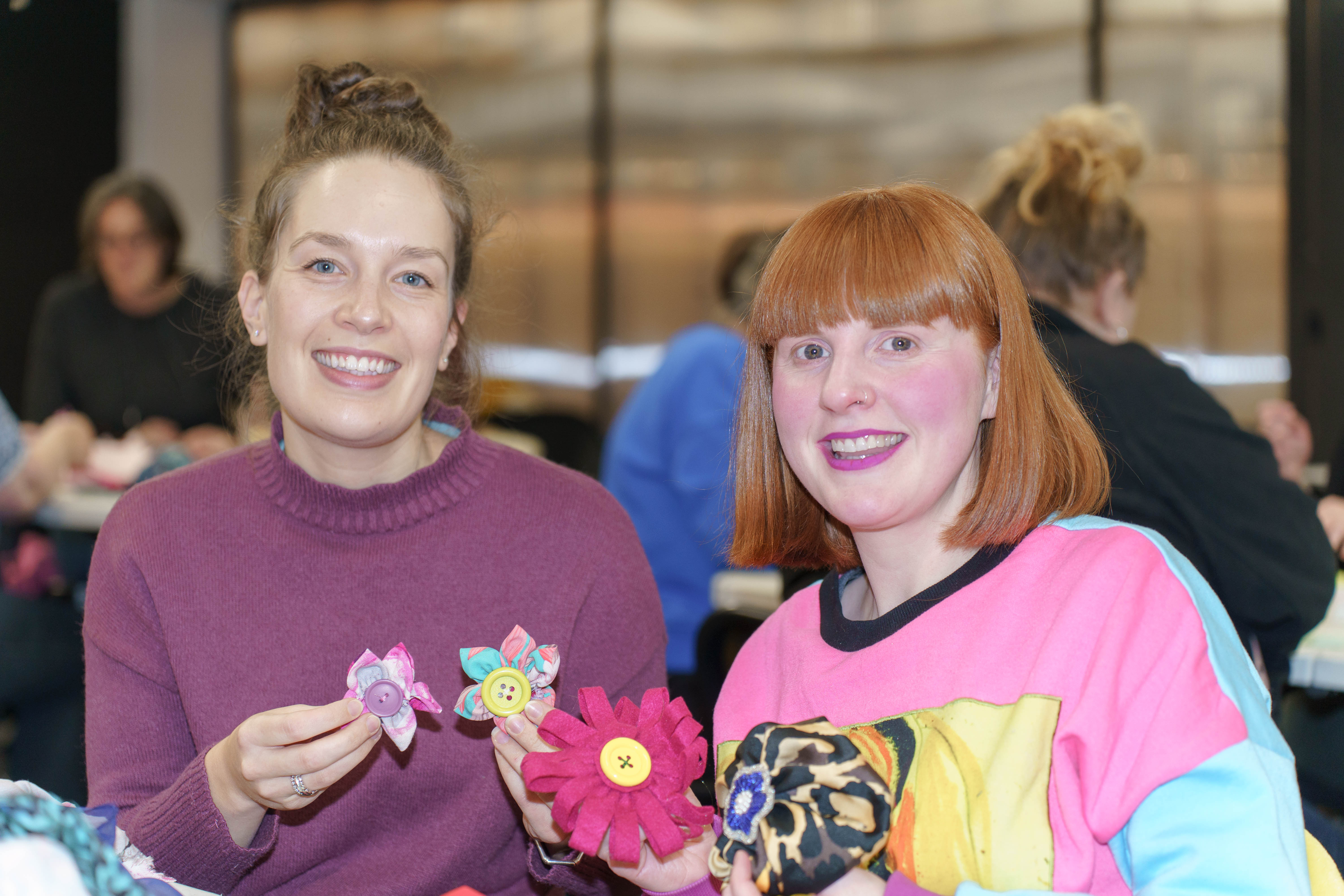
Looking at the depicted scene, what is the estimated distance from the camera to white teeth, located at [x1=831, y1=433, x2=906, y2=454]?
1.34m

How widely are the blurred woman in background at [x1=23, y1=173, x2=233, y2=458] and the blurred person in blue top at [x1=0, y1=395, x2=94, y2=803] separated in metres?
0.82

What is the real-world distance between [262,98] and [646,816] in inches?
307

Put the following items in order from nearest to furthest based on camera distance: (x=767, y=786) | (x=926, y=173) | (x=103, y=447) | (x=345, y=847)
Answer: (x=767, y=786) → (x=345, y=847) → (x=103, y=447) → (x=926, y=173)

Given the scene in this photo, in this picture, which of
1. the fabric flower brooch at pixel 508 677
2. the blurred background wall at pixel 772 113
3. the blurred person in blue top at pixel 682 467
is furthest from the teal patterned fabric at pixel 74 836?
the blurred background wall at pixel 772 113

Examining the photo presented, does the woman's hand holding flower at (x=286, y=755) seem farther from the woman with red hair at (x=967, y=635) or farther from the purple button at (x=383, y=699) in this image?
the woman with red hair at (x=967, y=635)

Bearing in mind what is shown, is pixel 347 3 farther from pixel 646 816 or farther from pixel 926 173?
pixel 646 816

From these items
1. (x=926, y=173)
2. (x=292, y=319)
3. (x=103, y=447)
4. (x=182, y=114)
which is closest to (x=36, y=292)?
(x=182, y=114)

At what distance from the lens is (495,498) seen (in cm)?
172

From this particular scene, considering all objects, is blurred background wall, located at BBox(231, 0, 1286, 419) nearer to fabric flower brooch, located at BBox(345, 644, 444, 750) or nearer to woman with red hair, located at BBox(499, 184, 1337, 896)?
woman with red hair, located at BBox(499, 184, 1337, 896)

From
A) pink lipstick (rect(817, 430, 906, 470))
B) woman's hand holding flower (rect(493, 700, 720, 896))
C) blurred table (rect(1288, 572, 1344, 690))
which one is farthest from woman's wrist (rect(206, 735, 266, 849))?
blurred table (rect(1288, 572, 1344, 690))

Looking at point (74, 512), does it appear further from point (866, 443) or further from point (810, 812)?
point (810, 812)

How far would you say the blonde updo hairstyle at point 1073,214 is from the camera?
7.66 ft

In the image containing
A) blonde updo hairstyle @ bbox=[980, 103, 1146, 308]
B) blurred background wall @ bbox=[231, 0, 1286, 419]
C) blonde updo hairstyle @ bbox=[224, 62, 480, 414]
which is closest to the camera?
blonde updo hairstyle @ bbox=[224, 62, 480, 414]

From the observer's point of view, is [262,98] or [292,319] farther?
[262,98]
